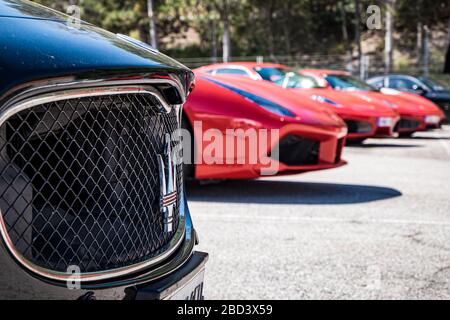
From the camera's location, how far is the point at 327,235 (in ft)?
14.1

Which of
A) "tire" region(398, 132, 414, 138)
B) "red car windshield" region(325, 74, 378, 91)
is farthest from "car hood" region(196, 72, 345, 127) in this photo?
"tire" region(398, 132, 414, 138)

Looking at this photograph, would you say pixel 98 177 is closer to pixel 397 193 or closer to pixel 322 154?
pixel 322 154

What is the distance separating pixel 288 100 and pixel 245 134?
759mm

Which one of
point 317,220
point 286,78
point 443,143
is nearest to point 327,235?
point 317,220

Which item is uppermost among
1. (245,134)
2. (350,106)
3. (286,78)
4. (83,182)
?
(83,182)

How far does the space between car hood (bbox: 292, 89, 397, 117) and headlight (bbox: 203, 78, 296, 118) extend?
428 cm

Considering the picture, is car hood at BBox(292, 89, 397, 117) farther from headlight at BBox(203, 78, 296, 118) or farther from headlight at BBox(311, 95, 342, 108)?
headlight at BBox(203, 78, 296, 118)

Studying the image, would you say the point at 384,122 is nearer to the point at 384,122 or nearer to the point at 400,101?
the point at 384,122

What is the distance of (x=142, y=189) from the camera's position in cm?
197

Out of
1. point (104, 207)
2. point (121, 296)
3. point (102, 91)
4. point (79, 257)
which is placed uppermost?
point (102, 91)

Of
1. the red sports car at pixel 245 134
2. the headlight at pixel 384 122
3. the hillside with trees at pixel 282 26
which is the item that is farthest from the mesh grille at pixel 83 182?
the hillside with trees at pixel 282 26

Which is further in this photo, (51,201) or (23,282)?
(51,201)

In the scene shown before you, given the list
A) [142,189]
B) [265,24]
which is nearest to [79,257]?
[142,189]

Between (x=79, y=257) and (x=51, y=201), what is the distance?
0.57 feet
